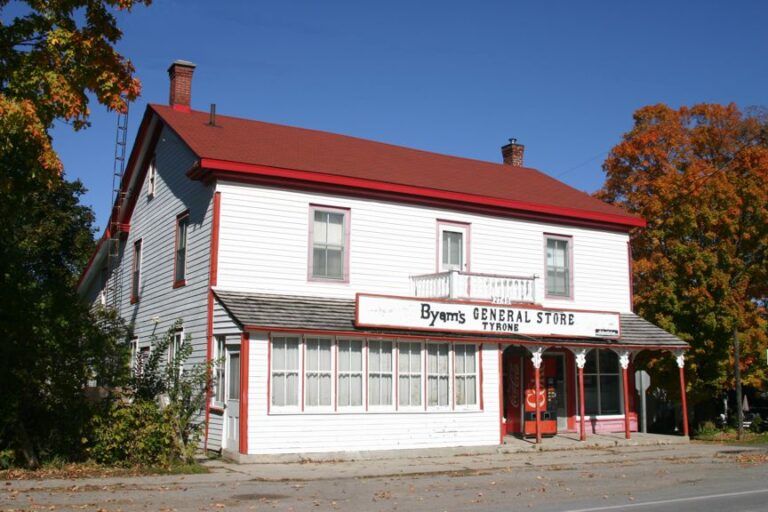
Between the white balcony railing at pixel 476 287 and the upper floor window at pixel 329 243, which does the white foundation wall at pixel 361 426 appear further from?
the upper floor window at pixel 329 243

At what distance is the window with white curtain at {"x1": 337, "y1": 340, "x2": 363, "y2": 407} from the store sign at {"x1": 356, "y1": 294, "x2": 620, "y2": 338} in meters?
0.67

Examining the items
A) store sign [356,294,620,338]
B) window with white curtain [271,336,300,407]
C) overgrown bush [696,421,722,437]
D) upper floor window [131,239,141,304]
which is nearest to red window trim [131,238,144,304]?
upper floor window [131,239,141,304]

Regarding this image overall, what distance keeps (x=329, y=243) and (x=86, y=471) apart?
25.2 ft

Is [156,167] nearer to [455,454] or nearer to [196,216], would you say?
[196,216]

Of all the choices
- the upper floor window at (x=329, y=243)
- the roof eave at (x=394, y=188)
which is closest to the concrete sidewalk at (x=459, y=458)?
the upper floor window at (x=329, y=243)

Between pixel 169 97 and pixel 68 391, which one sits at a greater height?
pixel 169 97

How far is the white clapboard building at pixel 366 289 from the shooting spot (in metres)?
17.4

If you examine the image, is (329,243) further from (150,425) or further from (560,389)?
(560,389)

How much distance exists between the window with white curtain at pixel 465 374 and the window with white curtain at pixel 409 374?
1058 mm

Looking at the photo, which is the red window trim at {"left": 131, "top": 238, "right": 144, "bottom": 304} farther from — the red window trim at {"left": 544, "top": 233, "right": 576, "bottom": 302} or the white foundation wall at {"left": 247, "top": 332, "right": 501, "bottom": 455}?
the red window trim at {"left": 544, "top": 233, "right": 576, "bottom": 302}

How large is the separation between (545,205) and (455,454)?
25.2 feet

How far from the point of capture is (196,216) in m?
19.4

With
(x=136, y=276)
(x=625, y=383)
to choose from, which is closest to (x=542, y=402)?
(x=625, y=383)

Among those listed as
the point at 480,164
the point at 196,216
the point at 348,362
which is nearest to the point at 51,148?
the point at 196,216
